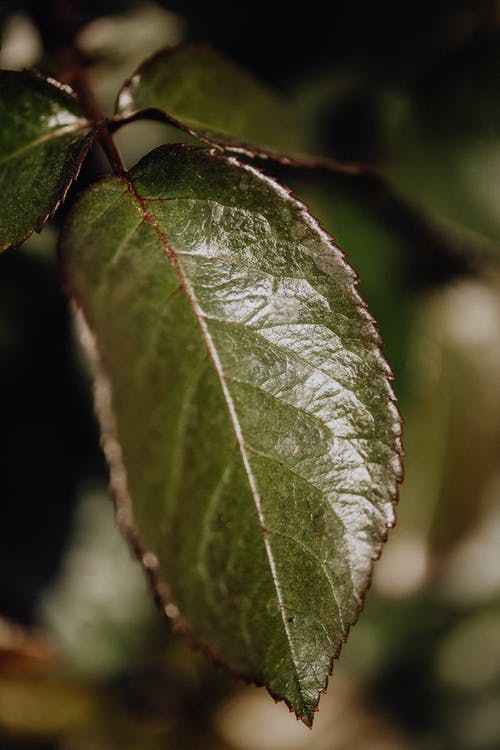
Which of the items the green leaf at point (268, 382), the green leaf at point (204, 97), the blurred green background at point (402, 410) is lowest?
the blurred green background at point (402, 410)

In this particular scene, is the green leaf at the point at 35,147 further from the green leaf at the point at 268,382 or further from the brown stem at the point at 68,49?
the brown stem at the point at 68,49

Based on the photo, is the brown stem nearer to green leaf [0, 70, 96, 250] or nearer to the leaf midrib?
green leaf [0, 70, 96, 250]

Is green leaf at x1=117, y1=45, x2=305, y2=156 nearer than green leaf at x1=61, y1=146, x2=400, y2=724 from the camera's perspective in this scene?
No

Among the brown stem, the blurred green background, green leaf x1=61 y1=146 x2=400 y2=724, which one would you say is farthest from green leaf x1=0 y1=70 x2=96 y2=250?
the blurred green background

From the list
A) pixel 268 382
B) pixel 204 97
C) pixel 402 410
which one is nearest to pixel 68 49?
pixel 204 97

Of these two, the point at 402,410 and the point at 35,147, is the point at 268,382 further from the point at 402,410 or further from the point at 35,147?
the point at 402,410

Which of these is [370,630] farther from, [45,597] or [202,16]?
[202,16]

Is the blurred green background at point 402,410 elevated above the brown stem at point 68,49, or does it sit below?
below

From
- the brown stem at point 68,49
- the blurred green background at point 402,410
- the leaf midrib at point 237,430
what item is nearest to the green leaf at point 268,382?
the leaf midrib at point 237,430
